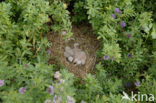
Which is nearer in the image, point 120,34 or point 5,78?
point 5,78

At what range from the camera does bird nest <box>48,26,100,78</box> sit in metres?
3.18

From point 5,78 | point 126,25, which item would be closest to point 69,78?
point 5,78

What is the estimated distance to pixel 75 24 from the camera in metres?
3.52

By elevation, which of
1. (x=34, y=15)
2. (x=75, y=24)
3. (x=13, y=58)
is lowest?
(x=13, y=58)

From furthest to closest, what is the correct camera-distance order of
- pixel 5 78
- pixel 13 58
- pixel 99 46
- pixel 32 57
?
1. pixel 99 46
2. pixel 32 57
3. pixel 13 58
4. pixel 5 78

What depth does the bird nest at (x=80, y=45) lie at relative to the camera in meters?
3.18

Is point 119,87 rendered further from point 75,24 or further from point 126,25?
point 75,24

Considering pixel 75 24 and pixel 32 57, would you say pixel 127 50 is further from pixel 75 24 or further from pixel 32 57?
pixel 32 57

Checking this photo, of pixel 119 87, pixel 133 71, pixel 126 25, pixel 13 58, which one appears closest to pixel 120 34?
pixel 126 25

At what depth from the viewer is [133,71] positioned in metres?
2.98

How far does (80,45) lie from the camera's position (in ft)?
11.1

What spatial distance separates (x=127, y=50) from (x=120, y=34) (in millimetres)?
250

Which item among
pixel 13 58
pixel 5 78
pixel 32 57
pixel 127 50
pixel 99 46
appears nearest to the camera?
pixel 5 78

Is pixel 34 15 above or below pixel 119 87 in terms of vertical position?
above
